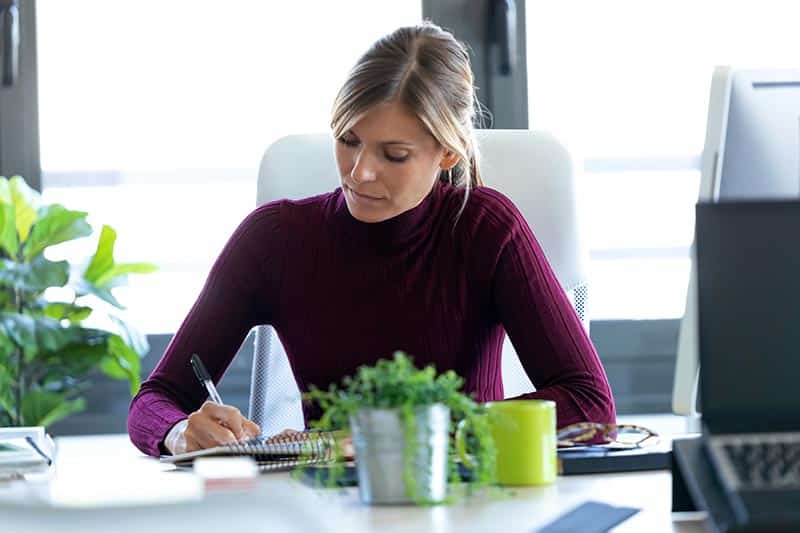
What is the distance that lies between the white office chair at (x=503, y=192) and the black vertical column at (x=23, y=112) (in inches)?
57.6

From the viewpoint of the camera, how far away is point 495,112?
10.6 feet

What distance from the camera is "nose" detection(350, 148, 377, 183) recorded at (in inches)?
69.8

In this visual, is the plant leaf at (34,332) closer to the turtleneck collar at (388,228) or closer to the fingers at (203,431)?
the turtleneck collar at (388,228)

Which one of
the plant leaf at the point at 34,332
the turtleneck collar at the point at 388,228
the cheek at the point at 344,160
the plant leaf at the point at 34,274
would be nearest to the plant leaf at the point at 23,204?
the plant leaf at the point at 34,274

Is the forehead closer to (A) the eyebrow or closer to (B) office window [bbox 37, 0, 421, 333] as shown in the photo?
(A) the eyebrow

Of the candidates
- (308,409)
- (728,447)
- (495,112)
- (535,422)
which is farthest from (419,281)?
(495,112)

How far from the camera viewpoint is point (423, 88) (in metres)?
1.83

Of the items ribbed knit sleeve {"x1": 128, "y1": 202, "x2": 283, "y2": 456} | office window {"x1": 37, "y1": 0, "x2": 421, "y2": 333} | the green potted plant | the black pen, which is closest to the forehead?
ribbed knit sleeve {"x1": 128, "y1": 202, "x2": 283, "y2": 456}

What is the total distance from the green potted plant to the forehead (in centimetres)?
74

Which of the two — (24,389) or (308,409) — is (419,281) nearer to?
(308,409)

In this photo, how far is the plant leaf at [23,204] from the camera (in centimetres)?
293

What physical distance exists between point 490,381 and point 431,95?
45 centimetres

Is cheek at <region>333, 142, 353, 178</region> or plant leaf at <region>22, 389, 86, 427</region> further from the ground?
cheek at <region>333, 142, 353, 178</region>

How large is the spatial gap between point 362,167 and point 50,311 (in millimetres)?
1488
